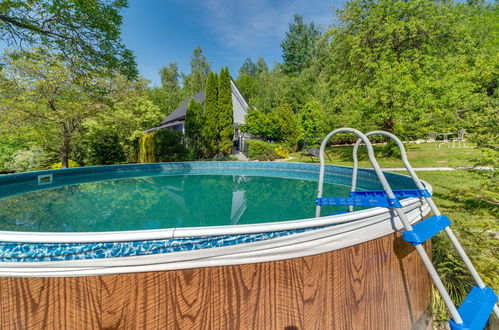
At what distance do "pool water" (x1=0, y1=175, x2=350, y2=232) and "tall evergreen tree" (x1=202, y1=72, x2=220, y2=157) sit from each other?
8.65 m

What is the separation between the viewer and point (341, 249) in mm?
1535

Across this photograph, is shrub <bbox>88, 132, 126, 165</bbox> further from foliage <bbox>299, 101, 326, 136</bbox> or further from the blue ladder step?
the blue ladder step

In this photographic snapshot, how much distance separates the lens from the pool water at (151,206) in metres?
4.56

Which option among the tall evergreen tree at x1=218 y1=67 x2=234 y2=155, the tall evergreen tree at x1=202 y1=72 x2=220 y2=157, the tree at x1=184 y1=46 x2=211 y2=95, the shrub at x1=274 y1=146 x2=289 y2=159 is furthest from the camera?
the tree at x1=184 y1=46 x2=211 y2=95

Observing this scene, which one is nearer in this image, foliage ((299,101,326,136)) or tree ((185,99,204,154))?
tree ((185,99,204,154))

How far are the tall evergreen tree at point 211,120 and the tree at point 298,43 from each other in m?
22.4

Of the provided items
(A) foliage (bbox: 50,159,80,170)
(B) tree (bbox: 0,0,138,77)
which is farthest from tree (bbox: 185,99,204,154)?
(B) tree (bbox: 0,0,138,77)

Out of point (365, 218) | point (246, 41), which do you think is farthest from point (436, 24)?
point (246, 41)

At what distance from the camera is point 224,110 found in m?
17.6

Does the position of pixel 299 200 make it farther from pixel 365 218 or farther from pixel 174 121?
pixel 174 121

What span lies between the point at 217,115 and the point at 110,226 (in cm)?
1411

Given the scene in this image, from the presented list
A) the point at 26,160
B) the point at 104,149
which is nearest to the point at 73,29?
the point at 104,149

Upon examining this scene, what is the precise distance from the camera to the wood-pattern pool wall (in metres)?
1.26

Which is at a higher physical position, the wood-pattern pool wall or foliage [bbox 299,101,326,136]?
foliage [bbox 299,101,326,136]
